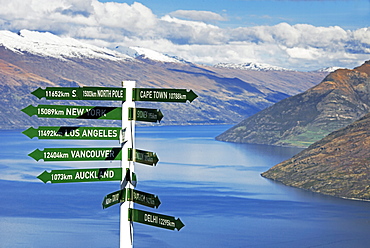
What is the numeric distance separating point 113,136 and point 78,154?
2.77 feet

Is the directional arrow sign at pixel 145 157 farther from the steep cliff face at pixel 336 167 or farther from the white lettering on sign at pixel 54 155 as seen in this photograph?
the steep cliff face at pixel 336 167

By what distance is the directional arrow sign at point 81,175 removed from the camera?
13.3 metres

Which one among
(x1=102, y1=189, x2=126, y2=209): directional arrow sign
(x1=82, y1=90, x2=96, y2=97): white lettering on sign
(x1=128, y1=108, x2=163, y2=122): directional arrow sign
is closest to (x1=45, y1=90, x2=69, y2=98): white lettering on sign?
(x1=82, y1=90, x2=96, y2=97): white lettering on sign

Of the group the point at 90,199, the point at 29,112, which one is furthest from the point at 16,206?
the point at 29,112

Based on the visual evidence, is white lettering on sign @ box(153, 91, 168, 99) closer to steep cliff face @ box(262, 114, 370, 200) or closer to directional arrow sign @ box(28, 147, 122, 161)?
directional arrow sign @ box(28, 147, 122, 161)

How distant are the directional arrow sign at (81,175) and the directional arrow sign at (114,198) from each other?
34cm

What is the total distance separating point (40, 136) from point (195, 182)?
478ft

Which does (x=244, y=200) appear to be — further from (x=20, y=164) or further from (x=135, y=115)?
(x=135, y=115)

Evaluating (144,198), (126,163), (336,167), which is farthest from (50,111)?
(336,167)

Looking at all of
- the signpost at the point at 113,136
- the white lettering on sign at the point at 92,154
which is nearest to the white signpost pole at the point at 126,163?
the signpost at the point at 113,136

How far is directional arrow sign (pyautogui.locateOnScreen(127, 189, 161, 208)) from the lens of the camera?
43.5ft

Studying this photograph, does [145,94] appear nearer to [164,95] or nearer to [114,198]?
[164,95]

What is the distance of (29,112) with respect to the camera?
13633 mm

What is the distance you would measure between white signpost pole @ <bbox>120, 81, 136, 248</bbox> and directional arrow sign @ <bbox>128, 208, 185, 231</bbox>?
17cm
